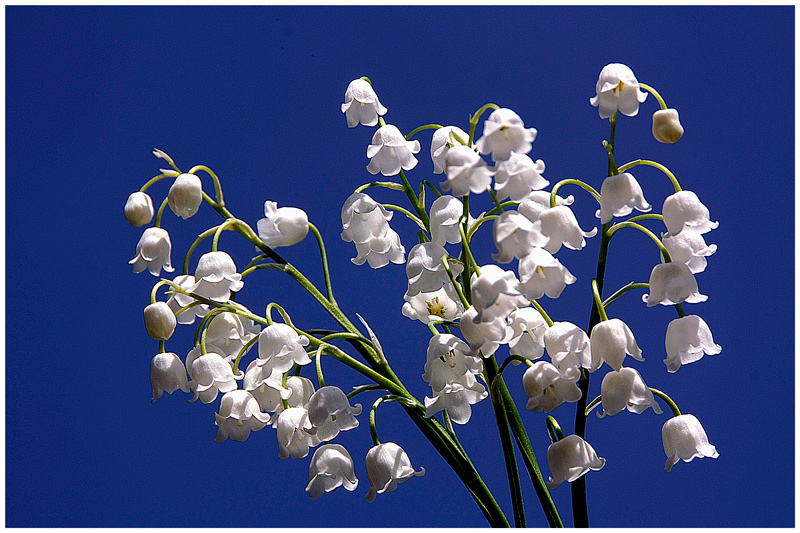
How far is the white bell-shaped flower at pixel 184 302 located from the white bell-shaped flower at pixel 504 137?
27cm

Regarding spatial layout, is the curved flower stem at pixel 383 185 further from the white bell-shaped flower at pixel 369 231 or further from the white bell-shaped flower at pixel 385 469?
the white bell-shaped flower at pixel 385 469

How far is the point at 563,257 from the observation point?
3.88ft

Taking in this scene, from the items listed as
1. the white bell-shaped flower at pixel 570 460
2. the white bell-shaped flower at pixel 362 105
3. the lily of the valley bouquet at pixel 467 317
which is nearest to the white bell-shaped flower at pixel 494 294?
the lily of the valley bouquet at pixel 467 317

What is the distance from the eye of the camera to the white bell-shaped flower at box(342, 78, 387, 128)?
0.63m

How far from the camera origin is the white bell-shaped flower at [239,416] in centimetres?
54

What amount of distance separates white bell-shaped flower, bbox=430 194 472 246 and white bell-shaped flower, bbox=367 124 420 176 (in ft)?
0.23

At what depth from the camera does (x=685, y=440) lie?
1.76 ft

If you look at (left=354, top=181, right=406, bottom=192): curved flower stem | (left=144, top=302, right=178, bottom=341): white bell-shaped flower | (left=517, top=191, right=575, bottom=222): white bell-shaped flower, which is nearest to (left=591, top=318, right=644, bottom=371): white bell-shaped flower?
(left=517, top=191, right=575, bottom=222): white bell-shaped flower

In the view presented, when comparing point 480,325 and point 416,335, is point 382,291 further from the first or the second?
point 480,325

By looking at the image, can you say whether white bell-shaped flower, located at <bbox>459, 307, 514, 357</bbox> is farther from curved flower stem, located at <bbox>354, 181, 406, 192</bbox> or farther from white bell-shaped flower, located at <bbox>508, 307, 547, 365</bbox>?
curved flower stem, located at <bbox>354, 181, 406, 192</bbox>

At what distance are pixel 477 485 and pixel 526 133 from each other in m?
0.28

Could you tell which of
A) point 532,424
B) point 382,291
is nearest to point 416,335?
point 382,291

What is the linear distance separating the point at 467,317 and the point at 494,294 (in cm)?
3

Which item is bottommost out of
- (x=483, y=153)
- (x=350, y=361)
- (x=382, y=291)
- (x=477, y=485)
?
(x=477, y=485)
